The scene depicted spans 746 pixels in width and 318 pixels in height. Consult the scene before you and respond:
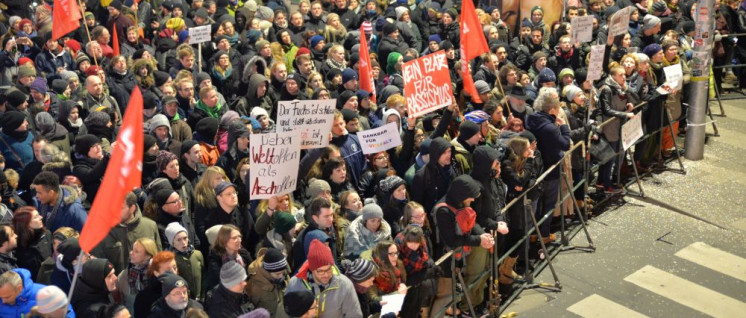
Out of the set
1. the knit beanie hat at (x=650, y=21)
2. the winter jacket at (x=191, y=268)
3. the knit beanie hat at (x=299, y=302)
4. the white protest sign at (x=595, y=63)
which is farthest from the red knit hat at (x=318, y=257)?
the knit beanie hat at (x=650, y=21)

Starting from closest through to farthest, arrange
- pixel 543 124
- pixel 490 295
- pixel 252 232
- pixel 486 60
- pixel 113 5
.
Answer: pixel 252 232
pixel 490 295
pixel 543 124
pixel 486 60
pixel 113 5

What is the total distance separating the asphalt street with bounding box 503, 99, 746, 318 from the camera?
36.4 ft

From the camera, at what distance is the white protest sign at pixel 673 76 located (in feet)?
48.1

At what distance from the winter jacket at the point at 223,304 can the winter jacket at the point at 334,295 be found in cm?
48

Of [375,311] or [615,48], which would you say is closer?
[375,311]

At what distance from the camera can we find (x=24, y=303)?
822 cm

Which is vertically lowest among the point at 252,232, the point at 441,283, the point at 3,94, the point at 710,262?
the point at 710,262

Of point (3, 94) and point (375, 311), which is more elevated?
point (3, 94)

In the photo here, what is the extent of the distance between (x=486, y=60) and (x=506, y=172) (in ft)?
15.8

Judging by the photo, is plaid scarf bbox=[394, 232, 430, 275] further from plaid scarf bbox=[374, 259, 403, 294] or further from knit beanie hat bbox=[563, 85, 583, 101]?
knit beanie hat bbox=[563, 85, 583, 101]

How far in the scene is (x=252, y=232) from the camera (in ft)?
33.1

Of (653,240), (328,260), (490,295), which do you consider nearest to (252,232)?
(328,260)

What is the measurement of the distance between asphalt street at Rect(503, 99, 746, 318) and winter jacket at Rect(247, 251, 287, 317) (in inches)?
128

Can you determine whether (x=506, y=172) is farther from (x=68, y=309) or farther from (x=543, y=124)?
(x=68, y=309)
